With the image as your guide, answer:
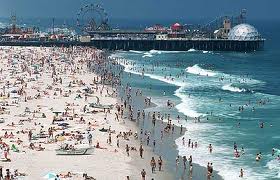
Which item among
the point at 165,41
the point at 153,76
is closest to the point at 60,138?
the point at 153,76

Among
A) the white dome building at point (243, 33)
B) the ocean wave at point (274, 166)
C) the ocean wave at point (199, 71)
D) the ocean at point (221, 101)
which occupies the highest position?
the white dome building at point (243, 33)

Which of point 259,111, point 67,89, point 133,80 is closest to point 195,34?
point 133,80

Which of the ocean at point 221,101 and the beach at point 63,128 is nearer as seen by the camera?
the beach at point 63,128

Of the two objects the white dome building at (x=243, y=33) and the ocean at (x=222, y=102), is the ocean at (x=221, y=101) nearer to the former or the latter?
the ocean at (x=222, y=102)

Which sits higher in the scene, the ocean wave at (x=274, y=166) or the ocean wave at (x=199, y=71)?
the ocean wave at (x=199, y=71)

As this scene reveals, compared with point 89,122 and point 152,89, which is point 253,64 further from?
point 89,122

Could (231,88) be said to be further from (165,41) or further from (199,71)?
(165,41)

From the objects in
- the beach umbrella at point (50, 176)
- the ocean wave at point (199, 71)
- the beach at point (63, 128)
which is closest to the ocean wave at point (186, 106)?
the beach at point (63, 128)

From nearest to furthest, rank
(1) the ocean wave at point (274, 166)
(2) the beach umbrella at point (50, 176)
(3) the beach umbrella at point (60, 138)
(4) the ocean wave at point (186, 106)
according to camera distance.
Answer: (2) the beach umbrella at point (50, 176)
(1) the ocean wave at point (274, 166)
(3) the beach umbrella at point (60, 138)
(4) the ocean wave at point (186, 106)
